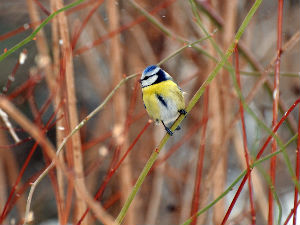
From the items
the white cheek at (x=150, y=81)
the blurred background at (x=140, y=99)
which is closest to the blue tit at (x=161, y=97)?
the white cheek at (x=150, y=81)

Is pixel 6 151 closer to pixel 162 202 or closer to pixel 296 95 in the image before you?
pixel 162 202

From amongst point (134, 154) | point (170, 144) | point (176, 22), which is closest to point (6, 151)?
point (134, 154)

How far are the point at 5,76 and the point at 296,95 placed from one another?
6.18 feet

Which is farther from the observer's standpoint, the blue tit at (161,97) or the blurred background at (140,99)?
the blurred background at (140,99)

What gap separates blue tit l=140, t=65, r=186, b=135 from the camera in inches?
50.6

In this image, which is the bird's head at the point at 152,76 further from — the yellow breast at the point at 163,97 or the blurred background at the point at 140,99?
the blurred background at the point at 140,99

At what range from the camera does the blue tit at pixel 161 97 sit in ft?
4.21

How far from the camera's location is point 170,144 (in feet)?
8.89

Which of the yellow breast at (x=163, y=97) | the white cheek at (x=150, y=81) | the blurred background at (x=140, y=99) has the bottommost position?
the yellow breast at (x=163, y=97)

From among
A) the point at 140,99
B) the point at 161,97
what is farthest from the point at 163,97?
the point at 140,99

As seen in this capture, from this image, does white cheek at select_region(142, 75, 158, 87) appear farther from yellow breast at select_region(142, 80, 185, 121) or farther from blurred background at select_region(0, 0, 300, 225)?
blurred background at select_region(0, 0, 300, 225)

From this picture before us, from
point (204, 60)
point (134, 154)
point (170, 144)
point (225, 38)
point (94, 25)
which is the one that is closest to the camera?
point (225, 38)

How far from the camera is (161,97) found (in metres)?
1.32

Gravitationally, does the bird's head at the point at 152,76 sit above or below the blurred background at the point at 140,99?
below
